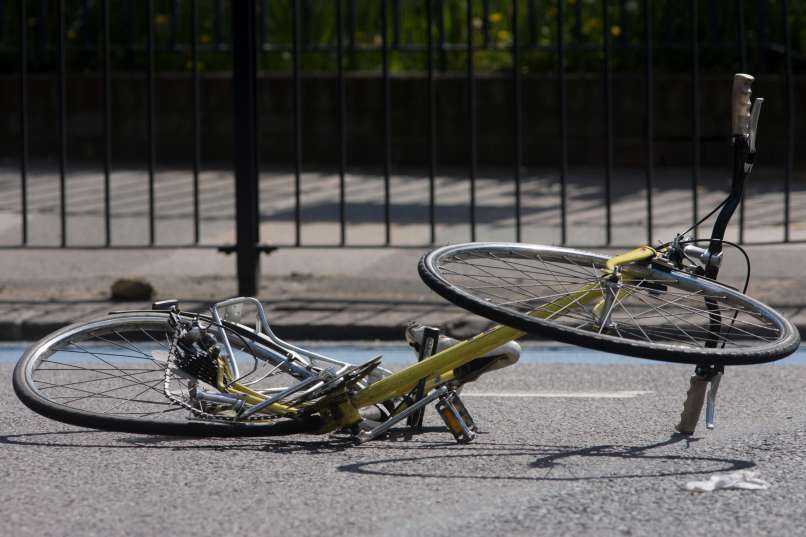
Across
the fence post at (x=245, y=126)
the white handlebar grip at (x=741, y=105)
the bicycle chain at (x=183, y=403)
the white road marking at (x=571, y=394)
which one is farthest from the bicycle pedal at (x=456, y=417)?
the fence post at (x=245, y=126)

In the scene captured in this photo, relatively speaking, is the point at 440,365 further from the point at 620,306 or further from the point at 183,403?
the point at 183,403

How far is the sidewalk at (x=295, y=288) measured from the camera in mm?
7355

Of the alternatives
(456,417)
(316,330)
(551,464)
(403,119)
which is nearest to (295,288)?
(316,330)

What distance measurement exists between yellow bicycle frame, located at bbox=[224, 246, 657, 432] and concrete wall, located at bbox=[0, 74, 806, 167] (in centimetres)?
800

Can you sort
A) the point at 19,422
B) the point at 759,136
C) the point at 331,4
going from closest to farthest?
1. the point at 19,422
2. the point at 759,136
3. the point at 331,4

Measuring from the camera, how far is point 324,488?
4.38m

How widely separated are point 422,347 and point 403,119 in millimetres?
8230

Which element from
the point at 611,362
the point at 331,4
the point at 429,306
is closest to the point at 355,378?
the point at 611,362

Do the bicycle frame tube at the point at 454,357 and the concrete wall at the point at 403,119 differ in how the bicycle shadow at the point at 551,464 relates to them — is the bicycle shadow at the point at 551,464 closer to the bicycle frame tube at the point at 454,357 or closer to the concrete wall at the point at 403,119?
the bicycle frame tube at the point at 454,357

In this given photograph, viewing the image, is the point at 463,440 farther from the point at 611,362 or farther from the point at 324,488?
the point at 611,362

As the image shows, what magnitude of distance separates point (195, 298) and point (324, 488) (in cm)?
361

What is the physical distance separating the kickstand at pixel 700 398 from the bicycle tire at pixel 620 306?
0.09m

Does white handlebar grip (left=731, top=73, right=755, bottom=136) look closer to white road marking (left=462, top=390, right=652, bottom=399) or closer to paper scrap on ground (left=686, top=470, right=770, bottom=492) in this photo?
paper scrap on ground (left=686, top=470, right=770, bottom=492)

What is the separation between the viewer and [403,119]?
512 inches
